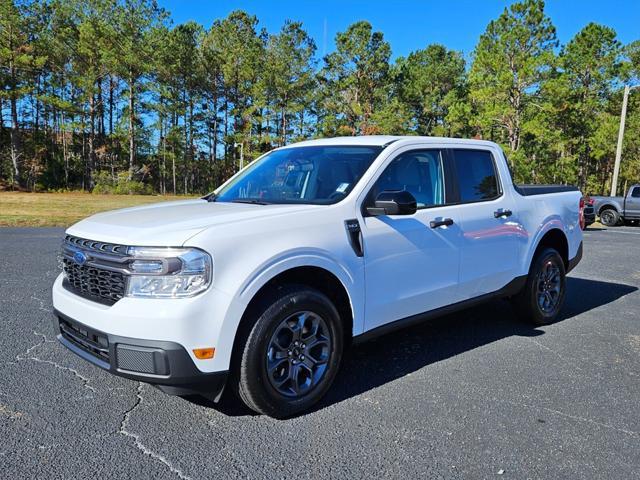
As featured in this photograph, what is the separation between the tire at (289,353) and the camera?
299 cm

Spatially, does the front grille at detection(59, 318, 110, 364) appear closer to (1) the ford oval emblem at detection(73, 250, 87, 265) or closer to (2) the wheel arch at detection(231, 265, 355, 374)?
(1) the ford oval emblem at detection(73, 250, 87, 265)

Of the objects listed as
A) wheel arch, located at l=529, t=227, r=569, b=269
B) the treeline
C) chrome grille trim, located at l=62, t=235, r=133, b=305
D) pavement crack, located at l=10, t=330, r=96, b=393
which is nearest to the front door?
wheel arch, located at l=529, t=227, r=569, b=269

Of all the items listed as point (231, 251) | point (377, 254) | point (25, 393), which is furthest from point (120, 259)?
point (377, 254)

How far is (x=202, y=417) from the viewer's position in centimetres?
320

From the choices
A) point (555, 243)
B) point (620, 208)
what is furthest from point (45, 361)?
point (620, 208)

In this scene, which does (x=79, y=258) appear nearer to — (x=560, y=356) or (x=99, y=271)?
(x=99, y=271)

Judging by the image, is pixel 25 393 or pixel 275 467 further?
pixel 25 393

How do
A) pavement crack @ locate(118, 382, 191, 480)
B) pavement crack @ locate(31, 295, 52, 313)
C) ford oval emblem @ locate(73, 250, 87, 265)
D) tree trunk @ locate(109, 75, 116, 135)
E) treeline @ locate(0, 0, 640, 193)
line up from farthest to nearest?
1. tree trunk @ locate(109, 75, 116, 135)
2. treeline @ locate(0, 0, 640, 193)
3. pavement crack @ locate(31, 295, 52, 313)
4. ford oval emblem @ locate(73, 250, 87, 265)
5. pavement crack @ locate(118, 382, 191, 480)

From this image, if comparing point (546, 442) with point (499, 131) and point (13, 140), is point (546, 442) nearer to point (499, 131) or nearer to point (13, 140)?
point (499, 131)

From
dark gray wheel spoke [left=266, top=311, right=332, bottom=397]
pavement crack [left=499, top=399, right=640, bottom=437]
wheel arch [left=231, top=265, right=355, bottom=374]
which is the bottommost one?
pavement crack [left=499, top=399, right=640, bottom=437]

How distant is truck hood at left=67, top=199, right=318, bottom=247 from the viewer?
2838 millimetres

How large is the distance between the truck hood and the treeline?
29.4 metres

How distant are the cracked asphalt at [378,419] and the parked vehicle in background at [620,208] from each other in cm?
1758

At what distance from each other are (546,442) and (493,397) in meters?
0.62
